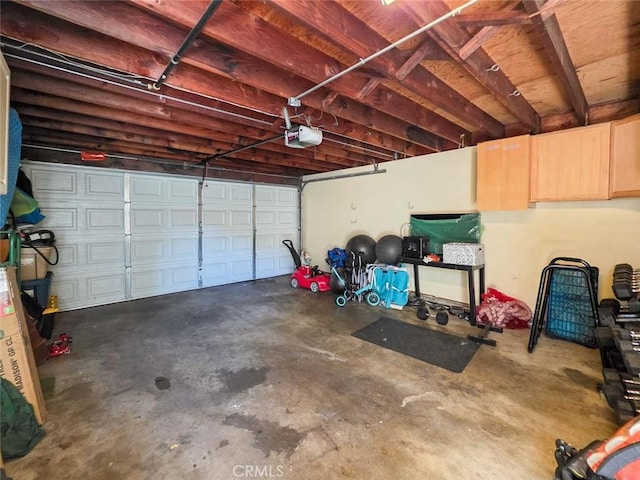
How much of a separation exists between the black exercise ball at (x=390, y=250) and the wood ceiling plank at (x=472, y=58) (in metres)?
2.33

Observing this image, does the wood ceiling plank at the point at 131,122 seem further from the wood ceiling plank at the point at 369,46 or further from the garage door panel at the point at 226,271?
the garage door panel at the point at 226,271

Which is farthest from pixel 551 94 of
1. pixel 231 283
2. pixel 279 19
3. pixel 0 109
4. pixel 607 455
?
pixel 231 283

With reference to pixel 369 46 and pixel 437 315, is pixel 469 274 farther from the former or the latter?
pixel 369 46

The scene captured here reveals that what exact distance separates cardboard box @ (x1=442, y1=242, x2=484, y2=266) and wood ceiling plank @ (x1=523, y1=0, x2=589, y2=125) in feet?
6.08

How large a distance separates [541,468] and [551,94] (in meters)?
3.21

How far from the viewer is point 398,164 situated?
4980 mm

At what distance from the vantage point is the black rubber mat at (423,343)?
8.82 ft

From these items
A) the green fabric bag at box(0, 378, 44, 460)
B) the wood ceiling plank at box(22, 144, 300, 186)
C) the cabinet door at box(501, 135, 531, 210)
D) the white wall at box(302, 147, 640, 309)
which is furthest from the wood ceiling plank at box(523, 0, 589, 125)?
the wood ceiling plank at box(22, 144, 300, 186)

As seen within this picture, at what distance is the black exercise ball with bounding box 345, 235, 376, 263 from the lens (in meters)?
4.88

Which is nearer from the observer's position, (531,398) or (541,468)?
(541,468)

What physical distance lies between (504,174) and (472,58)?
6.75ft

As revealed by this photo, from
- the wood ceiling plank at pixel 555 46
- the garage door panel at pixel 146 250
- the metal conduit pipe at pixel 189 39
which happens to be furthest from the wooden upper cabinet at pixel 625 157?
the garage door panel at pixel 146 250

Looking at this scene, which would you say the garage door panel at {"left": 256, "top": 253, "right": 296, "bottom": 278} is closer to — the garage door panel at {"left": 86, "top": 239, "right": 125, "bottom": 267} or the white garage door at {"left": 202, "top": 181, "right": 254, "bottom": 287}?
the white garage door at {"left": 202, "top": 181, "right": 254, "bottom": 287}

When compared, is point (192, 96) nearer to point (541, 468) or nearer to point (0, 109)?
point (0, 109)
